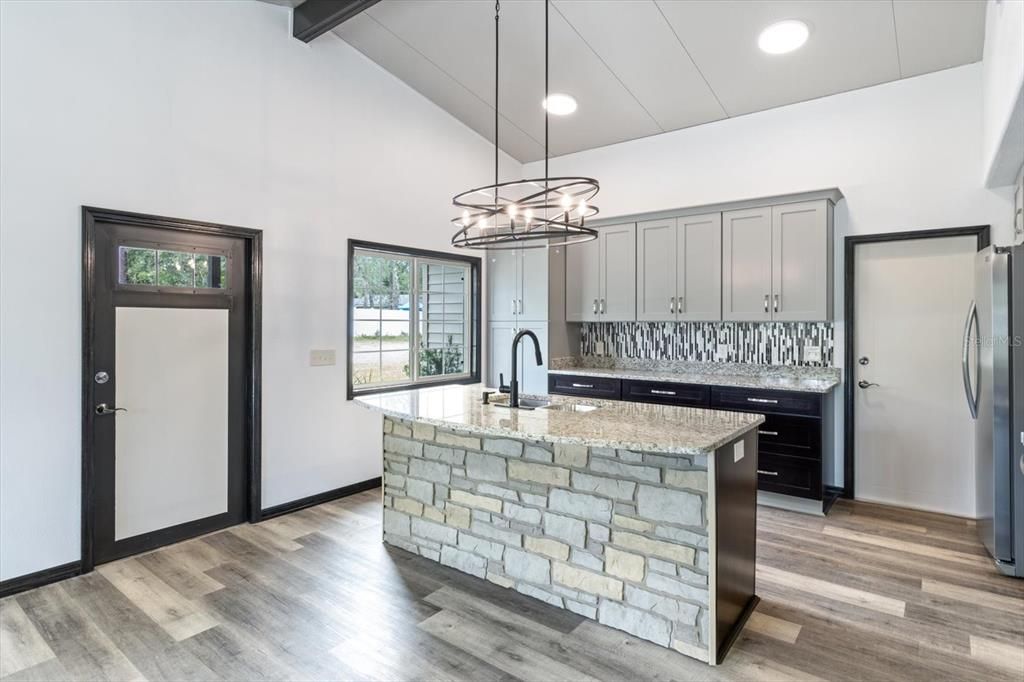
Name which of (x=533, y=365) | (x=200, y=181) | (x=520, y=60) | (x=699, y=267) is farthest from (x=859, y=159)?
(x=200, y=181)

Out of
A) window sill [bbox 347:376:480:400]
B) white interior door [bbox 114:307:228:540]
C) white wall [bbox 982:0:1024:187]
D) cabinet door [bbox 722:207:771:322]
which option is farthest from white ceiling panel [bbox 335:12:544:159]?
white wall [bbox 982:0:1024:187]

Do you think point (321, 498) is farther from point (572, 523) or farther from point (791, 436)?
point (791, 436)

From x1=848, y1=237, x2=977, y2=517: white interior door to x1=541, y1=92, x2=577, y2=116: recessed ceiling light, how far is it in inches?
100

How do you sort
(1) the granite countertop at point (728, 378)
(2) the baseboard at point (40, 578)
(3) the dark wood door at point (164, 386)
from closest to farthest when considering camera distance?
1. (2) the baseboard at point (40, 578)
2. (3) the dark wood door at point (164, 386)
3. (1) the granite countertop at point (728, 378)

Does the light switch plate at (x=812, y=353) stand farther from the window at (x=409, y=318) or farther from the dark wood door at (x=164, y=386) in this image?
the dark wood door at (x=164, y=386)

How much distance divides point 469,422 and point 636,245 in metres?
3.07

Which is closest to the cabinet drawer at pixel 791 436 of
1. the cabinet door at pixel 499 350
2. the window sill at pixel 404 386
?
the cabinet door at pixel 499 350

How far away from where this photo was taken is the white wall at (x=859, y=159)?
3.71 m

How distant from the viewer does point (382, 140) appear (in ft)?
15.0

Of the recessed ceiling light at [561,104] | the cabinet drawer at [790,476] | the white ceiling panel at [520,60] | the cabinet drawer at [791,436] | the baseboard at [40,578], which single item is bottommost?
the baseboard at [40,578]

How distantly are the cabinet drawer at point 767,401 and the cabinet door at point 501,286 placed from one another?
2111 mm

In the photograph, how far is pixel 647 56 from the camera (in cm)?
387

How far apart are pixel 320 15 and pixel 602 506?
11.9 feet

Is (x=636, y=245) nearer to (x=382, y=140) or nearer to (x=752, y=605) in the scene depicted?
(x=382, y=140)
